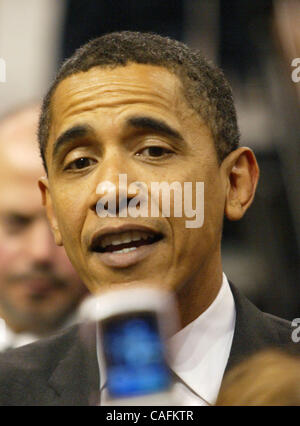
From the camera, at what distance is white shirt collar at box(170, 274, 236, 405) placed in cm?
142

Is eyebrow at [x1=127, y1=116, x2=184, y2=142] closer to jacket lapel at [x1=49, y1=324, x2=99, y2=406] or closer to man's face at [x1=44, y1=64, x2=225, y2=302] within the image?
man's face at [x1=44, y1=64, x2=225, y2=302]

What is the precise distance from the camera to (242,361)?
1.42 metres

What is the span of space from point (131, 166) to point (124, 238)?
15cm

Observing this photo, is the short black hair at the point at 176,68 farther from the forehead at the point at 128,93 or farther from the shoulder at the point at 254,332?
the shoulder at the point at 254,332

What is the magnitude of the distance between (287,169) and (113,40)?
49 cm

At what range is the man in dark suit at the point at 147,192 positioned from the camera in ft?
4.53

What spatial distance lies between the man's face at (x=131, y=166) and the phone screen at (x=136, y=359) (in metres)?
0.09

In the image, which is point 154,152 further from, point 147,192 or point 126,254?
point 126,254

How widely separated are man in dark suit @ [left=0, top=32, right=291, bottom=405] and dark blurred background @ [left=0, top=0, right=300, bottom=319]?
5 centimetres

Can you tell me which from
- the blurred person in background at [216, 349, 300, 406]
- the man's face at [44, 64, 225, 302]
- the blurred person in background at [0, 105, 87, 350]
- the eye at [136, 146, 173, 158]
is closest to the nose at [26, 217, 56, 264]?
the blurred person in background at [0, 105, 87, 350]

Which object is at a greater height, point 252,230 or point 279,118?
point 279,118

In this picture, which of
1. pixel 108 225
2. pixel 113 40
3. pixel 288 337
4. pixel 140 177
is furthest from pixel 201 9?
pixel 288 337

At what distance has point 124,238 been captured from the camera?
138 centimetres

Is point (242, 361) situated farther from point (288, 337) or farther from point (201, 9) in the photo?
point (201, 9)
